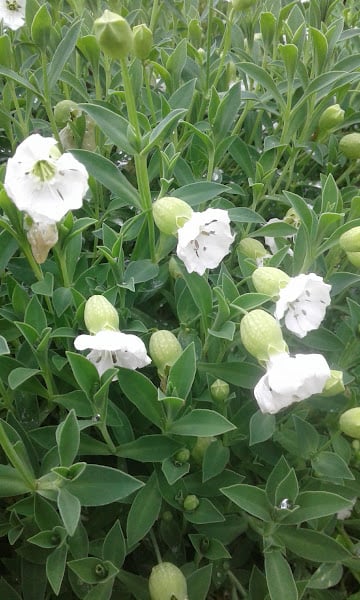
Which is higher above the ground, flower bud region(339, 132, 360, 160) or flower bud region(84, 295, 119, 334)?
flower bud region(84, 295, 119, 334)

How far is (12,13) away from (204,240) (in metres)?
0.83

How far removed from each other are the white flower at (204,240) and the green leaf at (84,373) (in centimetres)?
21

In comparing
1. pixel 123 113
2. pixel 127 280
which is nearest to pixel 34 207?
pixel 127 280

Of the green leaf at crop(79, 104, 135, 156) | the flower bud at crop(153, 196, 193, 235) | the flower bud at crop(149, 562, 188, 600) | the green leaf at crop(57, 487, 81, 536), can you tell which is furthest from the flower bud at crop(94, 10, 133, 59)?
the flower bud at crop(149, 562, 188, 600)

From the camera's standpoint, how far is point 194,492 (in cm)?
95

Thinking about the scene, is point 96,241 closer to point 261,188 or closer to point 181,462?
point 261,188

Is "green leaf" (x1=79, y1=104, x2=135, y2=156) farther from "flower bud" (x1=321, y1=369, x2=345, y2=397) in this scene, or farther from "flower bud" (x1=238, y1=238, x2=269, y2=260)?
"flower bud" (x1=321, y1=369, x2=345, y2=397)

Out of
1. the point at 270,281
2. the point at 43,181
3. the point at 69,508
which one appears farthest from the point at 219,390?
the point at 43,181

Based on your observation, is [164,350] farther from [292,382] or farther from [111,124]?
[111,124]

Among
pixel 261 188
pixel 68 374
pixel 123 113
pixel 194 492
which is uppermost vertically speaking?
pixel 123 113

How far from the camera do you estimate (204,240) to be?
91 cm

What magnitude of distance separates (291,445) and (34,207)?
539mm

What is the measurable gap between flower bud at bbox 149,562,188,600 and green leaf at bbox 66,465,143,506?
5.8 inches

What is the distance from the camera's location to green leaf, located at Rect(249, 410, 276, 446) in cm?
86
